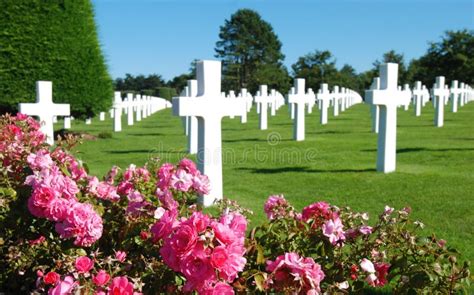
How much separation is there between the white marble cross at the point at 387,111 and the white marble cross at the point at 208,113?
287 centimetres

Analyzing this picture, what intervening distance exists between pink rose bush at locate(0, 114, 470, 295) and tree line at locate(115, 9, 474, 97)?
50.0 m

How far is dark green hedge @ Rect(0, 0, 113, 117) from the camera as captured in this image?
40.0 ft

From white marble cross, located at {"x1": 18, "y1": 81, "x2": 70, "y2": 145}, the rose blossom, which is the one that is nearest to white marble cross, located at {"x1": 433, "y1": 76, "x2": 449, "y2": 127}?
white marble cross, located at {"x1": 18, "y1": 81, "x2": 70, "y2": 145}

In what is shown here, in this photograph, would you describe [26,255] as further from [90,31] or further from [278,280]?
[90,31]

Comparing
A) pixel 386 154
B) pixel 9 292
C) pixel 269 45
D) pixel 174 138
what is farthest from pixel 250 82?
pixel 9 292

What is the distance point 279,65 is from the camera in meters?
76.3

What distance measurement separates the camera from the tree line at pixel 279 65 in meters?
50.7

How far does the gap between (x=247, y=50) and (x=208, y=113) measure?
7033cm

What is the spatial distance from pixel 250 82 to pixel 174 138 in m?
52.8

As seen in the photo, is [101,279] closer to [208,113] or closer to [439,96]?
[208,113]

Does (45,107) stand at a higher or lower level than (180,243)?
higher

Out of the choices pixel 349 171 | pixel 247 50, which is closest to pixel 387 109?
pixel 349 171

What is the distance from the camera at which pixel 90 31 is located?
44.0 ft

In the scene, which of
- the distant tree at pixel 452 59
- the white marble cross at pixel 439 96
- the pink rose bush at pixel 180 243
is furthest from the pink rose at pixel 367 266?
the distant tree at pixel 452 59
